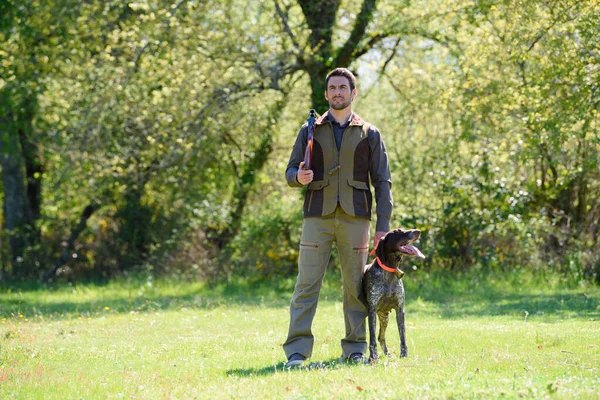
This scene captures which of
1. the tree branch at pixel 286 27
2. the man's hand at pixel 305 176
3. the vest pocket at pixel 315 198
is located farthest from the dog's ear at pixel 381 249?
the tree branch at pixel 286 27

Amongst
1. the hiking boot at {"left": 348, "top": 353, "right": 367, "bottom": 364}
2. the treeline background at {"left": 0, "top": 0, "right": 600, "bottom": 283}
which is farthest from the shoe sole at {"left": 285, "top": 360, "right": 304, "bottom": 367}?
the treeline background at {"left": 0, "top": 0, "right": 600, "bottom": 283}

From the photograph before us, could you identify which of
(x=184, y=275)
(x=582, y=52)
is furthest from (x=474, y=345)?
(x=184, y=275)

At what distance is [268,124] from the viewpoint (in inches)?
708

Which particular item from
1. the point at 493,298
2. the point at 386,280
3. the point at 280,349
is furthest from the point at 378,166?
the point at 493,298

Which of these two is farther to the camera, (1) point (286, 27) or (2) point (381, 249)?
(1) point (286, 27)

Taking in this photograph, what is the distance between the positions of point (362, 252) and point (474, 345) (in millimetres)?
1700

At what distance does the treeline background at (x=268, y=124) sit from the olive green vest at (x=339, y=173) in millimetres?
6122

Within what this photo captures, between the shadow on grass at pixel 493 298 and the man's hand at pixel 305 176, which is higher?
the man's hand at pixel 305 176

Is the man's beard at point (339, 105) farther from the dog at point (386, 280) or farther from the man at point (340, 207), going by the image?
the dog at point (386, 280)

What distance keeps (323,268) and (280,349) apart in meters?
1.54

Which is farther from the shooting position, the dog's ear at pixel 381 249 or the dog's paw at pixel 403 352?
the dog's paw at pixel 403 352

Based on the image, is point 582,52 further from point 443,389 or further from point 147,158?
point 147,158

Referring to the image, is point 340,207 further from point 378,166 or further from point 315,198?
point 378,166

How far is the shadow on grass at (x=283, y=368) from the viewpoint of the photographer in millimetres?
7191
